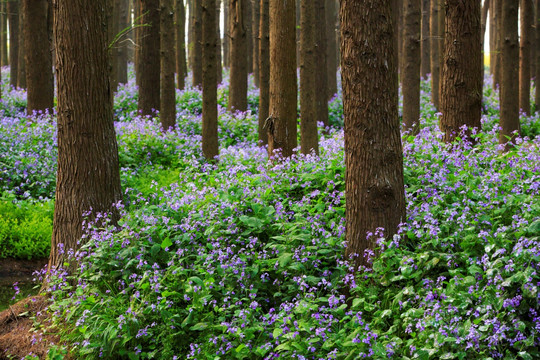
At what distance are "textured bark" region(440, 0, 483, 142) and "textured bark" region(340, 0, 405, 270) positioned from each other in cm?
309

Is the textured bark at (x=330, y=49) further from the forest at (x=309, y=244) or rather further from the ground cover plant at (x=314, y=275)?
the ground cover plant at (x=314, y=275)

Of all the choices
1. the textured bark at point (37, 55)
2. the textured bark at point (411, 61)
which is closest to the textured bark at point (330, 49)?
the textured bark at point (411, 61)

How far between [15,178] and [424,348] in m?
8.04

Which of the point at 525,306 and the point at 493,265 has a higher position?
the point at 493,265

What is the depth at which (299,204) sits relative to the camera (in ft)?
20.4

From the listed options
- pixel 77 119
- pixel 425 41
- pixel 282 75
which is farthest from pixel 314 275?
pixel 425 41

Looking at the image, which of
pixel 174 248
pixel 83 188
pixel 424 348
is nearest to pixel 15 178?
pixel 83 188

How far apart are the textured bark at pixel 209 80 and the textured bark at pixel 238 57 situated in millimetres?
2364

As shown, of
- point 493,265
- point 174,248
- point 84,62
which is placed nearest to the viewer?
point 493,265

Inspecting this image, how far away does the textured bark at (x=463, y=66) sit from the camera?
7.96 meters

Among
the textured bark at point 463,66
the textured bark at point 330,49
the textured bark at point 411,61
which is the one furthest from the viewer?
the textured bark at point 330,49

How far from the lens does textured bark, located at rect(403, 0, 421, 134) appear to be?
13.1 metres

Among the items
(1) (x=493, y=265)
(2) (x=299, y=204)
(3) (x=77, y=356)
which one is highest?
(2) (x=299, y=204)

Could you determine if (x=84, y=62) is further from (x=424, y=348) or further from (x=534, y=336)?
(x=534, y=336)
